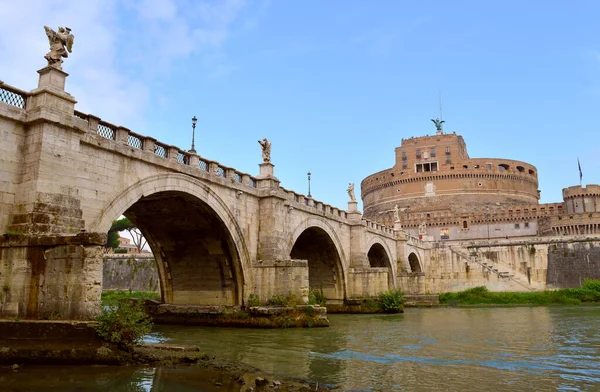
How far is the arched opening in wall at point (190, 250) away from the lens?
21.2 m

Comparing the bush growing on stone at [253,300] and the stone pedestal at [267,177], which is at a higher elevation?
the stone pedestal at [267,177]

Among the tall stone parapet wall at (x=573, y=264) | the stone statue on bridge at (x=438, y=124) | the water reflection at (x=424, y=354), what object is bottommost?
the water reflection at (x=424, y=354)

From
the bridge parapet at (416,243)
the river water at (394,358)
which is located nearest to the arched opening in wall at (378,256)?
the bridge parapet at (416,243)

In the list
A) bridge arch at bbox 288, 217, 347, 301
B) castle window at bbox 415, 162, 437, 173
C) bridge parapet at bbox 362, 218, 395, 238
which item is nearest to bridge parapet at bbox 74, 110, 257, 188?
bridge arch at bbox 288, 217, 347, 301

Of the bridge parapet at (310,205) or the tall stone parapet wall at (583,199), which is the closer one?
the bridge parapet at (310,205)

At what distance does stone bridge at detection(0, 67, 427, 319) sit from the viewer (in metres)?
11.6

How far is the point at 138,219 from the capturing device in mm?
22453

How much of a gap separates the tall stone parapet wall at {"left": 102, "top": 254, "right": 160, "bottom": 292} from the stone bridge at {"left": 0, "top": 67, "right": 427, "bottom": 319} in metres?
18.9

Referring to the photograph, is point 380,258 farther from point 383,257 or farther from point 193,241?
point 193,241

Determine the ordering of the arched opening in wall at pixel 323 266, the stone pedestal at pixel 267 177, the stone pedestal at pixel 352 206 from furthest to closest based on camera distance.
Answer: the stone pedestal at pixel 352 206, the arched opening in wall at pixel 323 266, the stone pedestal at pixel 267 177

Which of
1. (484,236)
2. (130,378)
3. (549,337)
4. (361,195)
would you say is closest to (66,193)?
(130,378)

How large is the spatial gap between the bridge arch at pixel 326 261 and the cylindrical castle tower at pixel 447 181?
46.0 m

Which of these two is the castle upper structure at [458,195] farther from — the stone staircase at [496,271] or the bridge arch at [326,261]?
the bridge arch at [326,261]

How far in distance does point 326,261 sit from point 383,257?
11514mm
